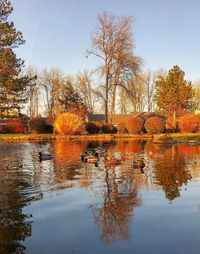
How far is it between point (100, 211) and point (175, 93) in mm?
54620

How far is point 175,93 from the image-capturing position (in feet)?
207

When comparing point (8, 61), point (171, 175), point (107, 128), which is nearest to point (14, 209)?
point (171, 175)

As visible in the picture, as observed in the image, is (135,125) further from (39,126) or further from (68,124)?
(39,126)

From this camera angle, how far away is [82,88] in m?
85.8

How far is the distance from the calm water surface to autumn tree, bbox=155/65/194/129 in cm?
4601

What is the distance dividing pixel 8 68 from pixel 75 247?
37.3 m

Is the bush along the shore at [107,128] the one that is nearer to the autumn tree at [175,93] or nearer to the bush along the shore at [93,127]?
the bush along the shore at [93,127]

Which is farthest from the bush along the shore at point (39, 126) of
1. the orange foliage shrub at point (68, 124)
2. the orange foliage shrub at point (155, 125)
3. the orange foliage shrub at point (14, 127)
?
the orange foliage shrub at point (155, 125)

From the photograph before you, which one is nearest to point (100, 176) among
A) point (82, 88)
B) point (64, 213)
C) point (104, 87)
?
point (64, 213)

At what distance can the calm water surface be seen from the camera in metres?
8.09

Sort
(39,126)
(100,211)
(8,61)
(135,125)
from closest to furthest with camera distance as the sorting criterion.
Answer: (100,211), (8,61), (135,125), (39,126)

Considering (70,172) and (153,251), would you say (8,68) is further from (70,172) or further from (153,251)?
(153,251)

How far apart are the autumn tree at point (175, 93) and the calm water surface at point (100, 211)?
151 feet

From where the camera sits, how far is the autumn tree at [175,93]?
2466 inches
